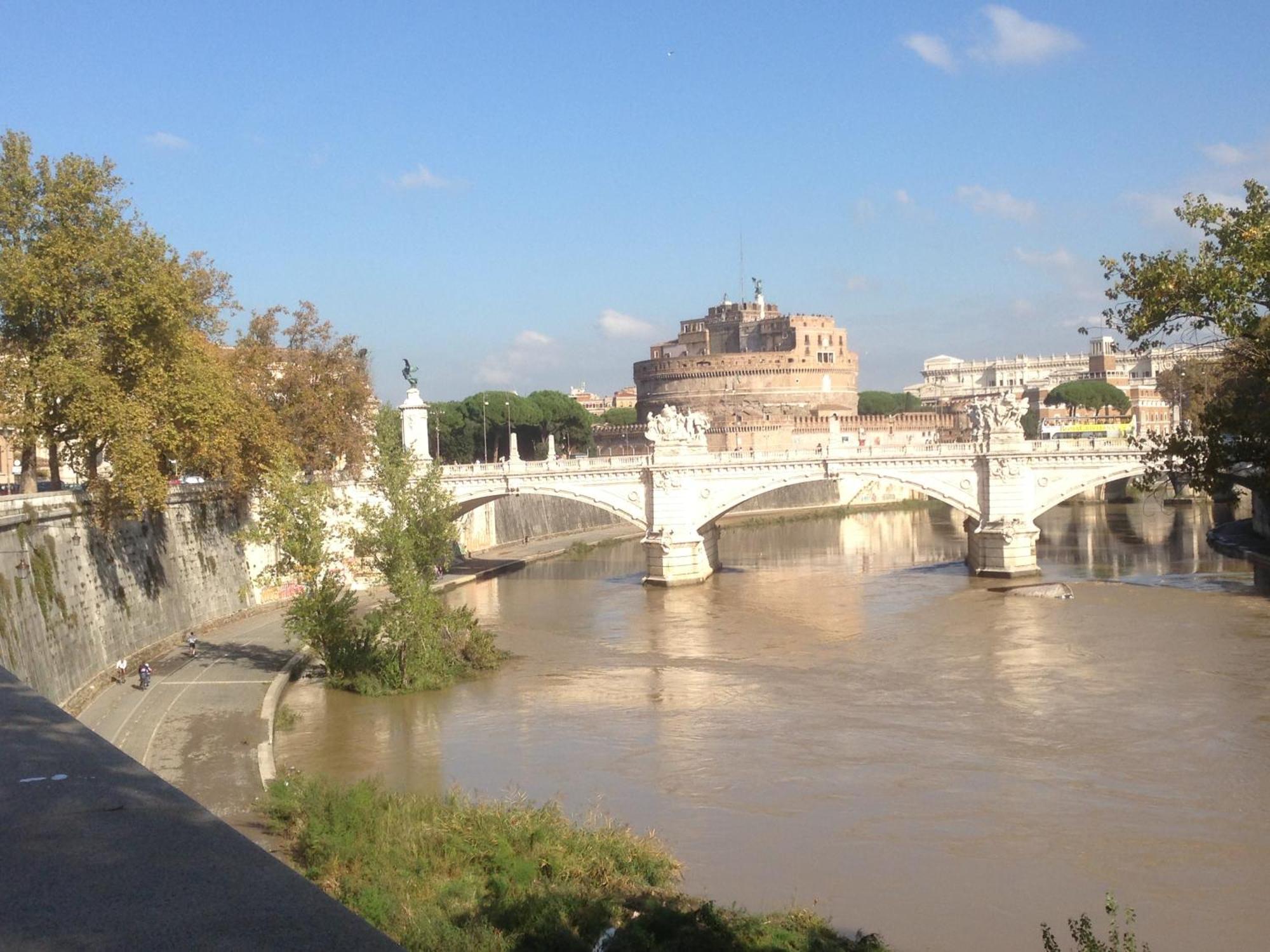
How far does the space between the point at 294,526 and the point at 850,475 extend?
17.2 m

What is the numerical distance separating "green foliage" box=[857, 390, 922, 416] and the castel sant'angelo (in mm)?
6466

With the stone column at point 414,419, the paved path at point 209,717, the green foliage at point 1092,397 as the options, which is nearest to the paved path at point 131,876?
the paved path at point 209,717

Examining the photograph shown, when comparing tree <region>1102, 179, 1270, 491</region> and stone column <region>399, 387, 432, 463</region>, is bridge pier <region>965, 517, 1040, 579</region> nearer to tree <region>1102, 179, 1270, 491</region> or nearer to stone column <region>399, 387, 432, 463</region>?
stone column <region>399, 387, 432, 463</region>

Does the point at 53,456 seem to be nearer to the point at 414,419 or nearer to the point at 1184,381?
the point at 414,419

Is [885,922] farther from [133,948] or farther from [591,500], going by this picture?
[591,500]

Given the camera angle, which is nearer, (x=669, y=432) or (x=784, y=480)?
(x=784, y=480)

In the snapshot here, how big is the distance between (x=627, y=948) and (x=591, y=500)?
27.1 m

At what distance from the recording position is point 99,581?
1923 centimetres

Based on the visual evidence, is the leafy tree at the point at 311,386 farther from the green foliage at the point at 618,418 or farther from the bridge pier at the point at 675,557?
the green foliage at the point at 618,418

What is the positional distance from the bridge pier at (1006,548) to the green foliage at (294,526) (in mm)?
17583

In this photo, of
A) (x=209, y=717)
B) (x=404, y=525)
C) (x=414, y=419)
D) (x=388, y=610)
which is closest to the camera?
(x=209, y=717)

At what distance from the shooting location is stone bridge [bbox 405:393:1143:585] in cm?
3228

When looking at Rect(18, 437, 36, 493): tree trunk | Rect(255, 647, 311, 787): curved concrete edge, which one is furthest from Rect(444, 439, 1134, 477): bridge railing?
Rect(18, 437, 36, 493): tree trunk

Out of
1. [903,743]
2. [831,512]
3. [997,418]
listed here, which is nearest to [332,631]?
[903,743]
